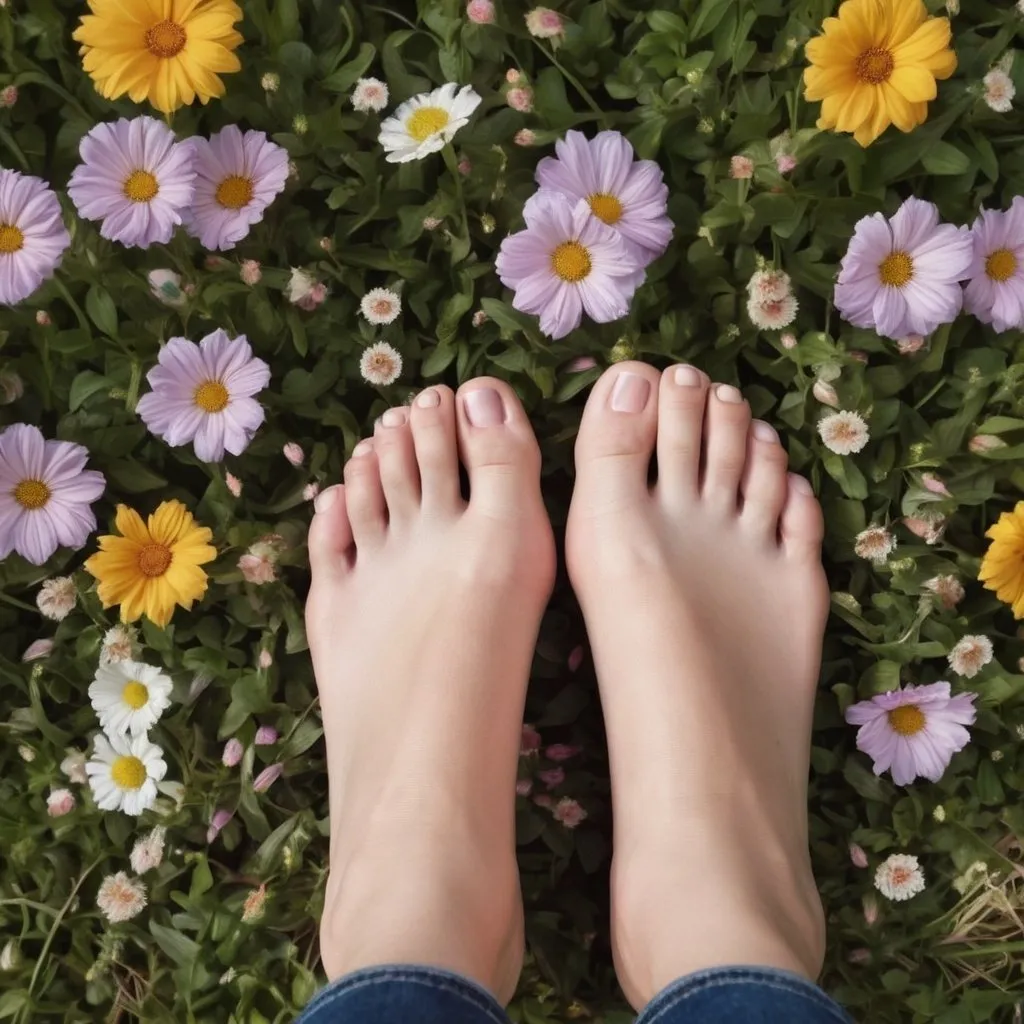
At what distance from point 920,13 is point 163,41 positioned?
72 cm

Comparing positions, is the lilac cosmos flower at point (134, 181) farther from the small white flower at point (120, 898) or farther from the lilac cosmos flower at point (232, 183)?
the small white flower at point (120, 898)

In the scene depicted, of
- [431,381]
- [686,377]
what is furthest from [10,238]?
[686,377]

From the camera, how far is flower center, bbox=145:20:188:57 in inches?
39.5

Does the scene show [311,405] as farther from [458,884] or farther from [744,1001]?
[744,1001]

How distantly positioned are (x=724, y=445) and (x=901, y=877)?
51 centimetres

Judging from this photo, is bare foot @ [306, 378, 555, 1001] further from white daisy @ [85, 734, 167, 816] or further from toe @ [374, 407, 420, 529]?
white daisy @ [85, 734, 167, 816]

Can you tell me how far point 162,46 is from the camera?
101cm

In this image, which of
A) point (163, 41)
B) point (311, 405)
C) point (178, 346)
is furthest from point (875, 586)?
point (163, 41)

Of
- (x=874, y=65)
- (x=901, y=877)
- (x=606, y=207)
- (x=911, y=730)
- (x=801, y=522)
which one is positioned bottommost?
(x=901, y=877)

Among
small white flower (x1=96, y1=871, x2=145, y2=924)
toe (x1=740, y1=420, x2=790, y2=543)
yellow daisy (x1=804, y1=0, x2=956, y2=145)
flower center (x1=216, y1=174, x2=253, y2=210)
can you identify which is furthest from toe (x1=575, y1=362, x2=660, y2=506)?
small white flower (x1=96, y1=871, x2=145, y2=924)

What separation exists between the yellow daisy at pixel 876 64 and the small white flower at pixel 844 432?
270mm

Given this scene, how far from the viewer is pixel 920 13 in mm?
950

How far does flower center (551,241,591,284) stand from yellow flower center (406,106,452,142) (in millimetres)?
173

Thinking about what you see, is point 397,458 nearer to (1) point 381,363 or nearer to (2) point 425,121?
(1) point 381,363
